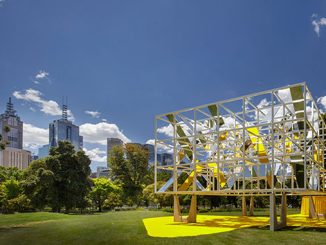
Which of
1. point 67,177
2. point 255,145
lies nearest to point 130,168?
point 67,177

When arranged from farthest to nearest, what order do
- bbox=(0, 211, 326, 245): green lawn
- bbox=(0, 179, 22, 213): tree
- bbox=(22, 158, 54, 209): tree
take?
1. bbox=(0, 179, 22, 213): tree
2. bbox=(22, 158, 54, 209): tree
3. bbox=(0, 211, 326, 245): green lawn

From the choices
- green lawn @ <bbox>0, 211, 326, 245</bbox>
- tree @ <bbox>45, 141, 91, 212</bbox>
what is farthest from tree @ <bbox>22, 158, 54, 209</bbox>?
green lawn @ <bbox>0, 211, 326, 245</bbox>

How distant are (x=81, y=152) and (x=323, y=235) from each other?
37450 millimetres

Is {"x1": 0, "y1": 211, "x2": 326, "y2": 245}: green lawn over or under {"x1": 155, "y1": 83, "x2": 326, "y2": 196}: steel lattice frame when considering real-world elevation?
under

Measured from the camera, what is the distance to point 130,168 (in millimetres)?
59750

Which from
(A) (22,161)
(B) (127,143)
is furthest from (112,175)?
(A) (22,161)

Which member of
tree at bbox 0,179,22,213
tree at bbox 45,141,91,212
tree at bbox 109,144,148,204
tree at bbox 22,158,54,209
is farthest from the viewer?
tree at bbox 109,144,148,204

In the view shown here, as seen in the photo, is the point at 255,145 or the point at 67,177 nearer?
the point at 255,145

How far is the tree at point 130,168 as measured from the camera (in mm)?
58031

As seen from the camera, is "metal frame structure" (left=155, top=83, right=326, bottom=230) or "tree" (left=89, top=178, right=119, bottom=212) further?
"tree" (left=89, top=178, right=119, bottom=212)

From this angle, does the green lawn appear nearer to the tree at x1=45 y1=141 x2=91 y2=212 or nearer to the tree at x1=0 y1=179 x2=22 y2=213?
the tree at x1=45 y1=141 x2=91 y2=212

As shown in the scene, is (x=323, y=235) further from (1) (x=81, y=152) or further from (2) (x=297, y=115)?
(1) (x=81, y=152)

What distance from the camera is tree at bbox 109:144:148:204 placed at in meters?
58.0

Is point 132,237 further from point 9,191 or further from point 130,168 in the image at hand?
point 130,168
